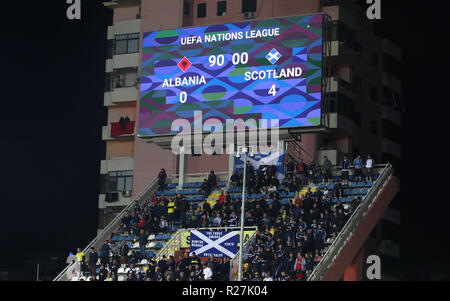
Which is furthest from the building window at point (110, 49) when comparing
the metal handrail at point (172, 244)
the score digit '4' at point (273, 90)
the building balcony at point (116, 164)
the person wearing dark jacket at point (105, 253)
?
the metal handrail at point (172, 244)

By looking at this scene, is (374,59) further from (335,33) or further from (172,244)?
(172,244)

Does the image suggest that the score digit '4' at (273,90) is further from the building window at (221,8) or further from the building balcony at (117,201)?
the building balcony at (117,201)

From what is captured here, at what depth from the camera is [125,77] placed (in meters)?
81.4

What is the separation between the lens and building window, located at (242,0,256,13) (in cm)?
7662

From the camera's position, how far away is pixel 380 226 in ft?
259

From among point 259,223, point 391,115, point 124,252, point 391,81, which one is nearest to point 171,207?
point 124,252

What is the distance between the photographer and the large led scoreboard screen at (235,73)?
54.3 m

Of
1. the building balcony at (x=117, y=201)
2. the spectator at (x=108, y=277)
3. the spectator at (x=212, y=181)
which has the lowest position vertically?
the spectator at (x=108, y=277)

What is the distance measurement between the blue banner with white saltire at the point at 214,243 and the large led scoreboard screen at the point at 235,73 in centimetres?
691

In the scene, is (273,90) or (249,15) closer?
(273,90)

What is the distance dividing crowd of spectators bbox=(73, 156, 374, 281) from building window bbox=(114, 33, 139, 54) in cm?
2184

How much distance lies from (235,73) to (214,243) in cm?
1012
